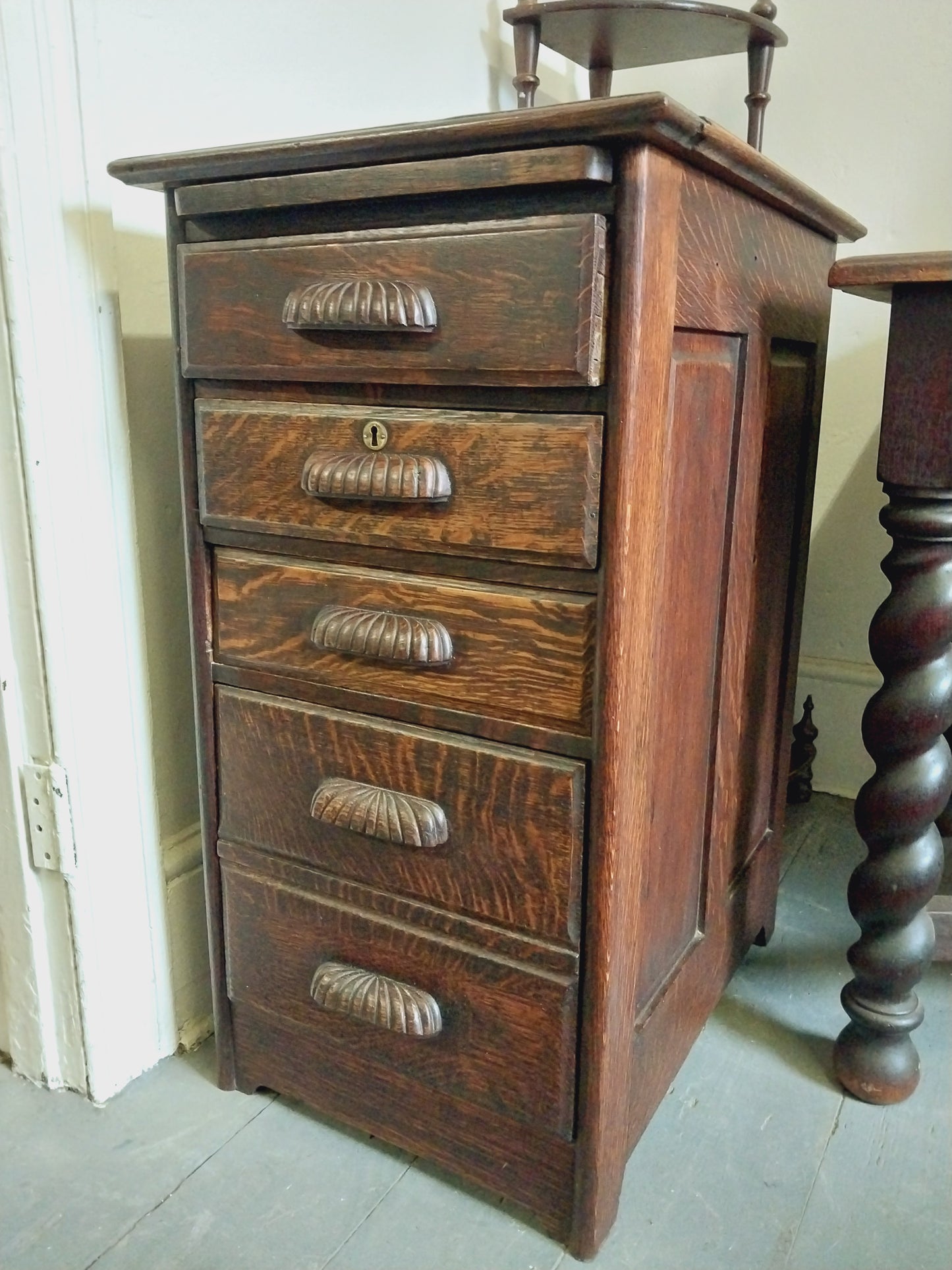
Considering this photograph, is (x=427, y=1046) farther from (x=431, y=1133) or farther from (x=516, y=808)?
(x=516, y=808)

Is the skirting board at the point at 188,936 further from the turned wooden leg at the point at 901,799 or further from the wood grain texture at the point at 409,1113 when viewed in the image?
the turned wooden leg at the point at 901,799

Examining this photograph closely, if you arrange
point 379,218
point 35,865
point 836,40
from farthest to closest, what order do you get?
point 836,40, point 35,865, point 379,218

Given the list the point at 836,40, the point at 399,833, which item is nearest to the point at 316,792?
the point at 399,833

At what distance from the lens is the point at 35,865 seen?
934mm

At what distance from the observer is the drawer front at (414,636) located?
0.69m

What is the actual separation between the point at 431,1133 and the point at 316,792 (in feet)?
1.04

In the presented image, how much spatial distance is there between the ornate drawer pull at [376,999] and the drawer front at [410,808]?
85 millimetres

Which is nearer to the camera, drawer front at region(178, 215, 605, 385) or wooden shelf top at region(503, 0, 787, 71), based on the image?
drawer front at region(178, 215, 605, 385)

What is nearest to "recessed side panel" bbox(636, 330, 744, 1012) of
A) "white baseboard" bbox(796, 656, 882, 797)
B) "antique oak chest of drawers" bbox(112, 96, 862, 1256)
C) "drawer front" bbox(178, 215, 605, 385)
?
"antique oak chest of drawers" bbox(112, 96, 862, 1256)

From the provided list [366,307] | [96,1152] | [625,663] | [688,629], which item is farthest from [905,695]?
[96,1152]

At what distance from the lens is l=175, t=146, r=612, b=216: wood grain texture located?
601 mm

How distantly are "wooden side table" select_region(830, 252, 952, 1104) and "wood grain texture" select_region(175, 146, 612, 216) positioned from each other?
0.30 meters

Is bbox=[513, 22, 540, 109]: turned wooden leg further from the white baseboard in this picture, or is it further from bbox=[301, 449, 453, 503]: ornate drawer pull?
the white baseboard

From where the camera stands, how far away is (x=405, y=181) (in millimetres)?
659
